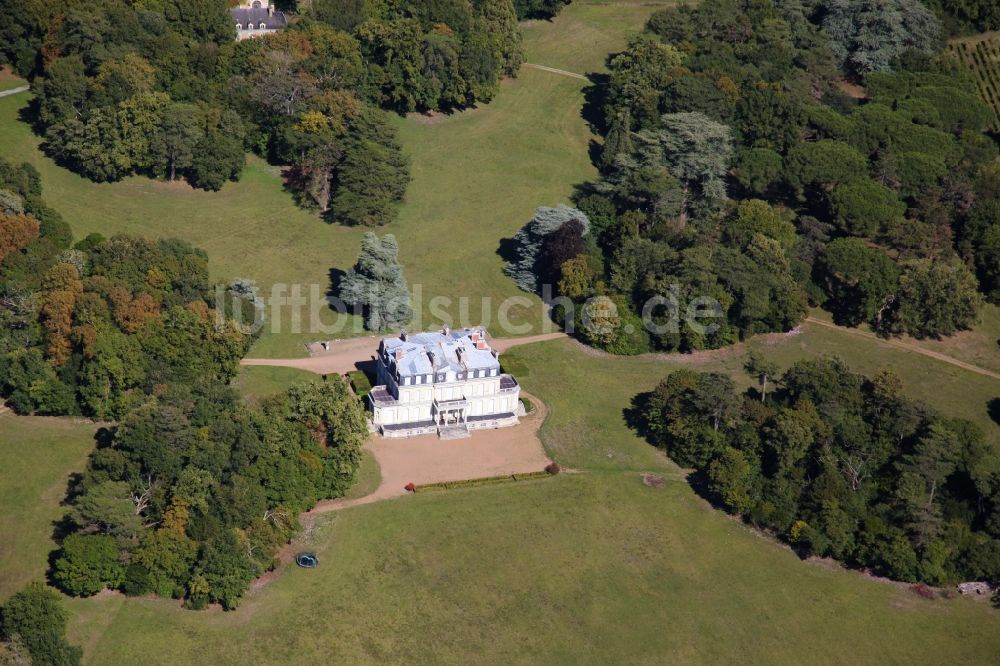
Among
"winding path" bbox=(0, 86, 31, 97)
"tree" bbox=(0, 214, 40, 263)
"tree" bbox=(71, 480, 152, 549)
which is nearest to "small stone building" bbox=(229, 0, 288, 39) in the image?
"winding path" bbox=(0, 86, 31, 97)

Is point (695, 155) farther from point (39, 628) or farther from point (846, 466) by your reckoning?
point (39, 628)

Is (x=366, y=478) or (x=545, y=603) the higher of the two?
(x=366, y=478)

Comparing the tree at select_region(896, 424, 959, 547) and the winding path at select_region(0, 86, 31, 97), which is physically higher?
the winding path at select_region(0, 86, 31, 97)

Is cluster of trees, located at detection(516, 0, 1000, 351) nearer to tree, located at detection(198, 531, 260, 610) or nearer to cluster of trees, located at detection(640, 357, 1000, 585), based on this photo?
cluster of trees, located at detection(640, 357, 1000, 585)

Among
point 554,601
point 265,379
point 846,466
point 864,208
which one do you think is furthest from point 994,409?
point 265,379

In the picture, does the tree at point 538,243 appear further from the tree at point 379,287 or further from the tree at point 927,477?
the tree at point 927,477

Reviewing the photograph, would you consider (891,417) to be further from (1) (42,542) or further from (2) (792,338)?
(1) (42,542)

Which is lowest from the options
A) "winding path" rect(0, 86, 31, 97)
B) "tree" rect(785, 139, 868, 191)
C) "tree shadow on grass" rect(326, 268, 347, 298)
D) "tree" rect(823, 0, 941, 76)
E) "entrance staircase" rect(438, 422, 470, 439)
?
"entrance staircase" rect(438, 422, 470, 439)
